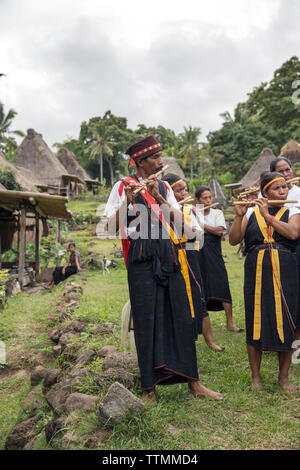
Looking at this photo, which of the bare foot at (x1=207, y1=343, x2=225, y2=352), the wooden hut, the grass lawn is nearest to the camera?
the grass lawn

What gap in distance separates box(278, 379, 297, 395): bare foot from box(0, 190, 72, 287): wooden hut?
7379mm

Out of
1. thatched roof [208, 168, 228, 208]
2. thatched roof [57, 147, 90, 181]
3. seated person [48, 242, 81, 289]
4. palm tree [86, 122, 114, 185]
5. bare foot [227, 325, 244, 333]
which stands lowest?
bare foot [227, 325, 244, 333]

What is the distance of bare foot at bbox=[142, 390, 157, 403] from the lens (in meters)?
2.81

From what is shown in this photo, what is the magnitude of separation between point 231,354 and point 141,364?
1.58 m

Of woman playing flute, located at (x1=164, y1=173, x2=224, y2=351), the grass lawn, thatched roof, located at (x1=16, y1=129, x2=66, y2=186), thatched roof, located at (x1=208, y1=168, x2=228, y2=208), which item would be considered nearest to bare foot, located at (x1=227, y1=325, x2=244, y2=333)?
the grass lawn

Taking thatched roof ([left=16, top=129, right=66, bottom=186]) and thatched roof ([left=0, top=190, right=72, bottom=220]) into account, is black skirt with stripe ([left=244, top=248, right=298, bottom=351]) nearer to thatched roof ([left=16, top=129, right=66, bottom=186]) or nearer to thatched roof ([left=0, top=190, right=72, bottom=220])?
thatched roof ([left=0, top=190, right=72, bottom=220])

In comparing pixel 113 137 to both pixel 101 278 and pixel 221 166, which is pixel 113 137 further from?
pixel 101 278

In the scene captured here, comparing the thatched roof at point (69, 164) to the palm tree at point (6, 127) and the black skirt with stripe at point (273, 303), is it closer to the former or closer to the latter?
the palm tree at point (6, 127)

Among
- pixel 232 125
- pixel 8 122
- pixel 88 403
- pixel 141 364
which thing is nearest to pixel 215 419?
pixel 141 364

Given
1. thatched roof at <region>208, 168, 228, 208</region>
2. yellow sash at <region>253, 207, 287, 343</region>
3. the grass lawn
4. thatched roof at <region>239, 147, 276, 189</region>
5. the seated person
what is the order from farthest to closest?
thatched roof at <region>239, 147, 276, 189</region> < thatched roof at <region>208, 168, 228, 208</region> < the seated person < yellow sash at <region>253, 207, 287, 343</region> < the grass lawn

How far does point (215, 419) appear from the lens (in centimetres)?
263

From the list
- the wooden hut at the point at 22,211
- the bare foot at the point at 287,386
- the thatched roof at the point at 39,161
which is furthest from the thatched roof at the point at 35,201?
the thatched roof at the point at 39,161

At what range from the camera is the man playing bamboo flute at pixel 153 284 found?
2799 mm

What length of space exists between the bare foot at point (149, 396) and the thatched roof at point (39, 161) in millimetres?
26123
